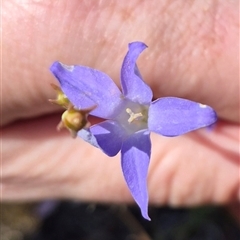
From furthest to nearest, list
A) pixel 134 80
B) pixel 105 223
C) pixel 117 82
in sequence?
1. pixel 105 223
2. pixel 117 82
3. pixel 134 80

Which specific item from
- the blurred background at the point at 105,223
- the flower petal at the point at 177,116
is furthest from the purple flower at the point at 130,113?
the blurred background at the point at 105,223

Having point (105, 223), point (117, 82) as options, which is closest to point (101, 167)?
point (117, 82)

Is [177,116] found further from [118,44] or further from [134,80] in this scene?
[118,44]

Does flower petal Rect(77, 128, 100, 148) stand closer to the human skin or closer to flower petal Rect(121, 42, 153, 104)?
flower petal Rect(121, 42, 153, 104)

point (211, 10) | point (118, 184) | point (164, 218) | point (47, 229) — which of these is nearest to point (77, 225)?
point (47, 229)

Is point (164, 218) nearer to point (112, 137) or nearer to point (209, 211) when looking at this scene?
point (209, 211)

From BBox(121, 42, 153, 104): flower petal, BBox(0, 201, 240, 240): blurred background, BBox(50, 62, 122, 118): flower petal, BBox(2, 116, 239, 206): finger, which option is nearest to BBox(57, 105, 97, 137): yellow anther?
BBox(50, 62, 122, 118): flower petal
